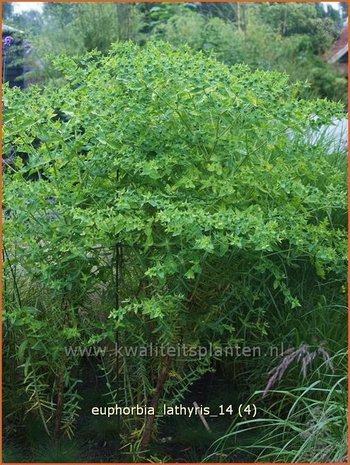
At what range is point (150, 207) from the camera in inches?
152

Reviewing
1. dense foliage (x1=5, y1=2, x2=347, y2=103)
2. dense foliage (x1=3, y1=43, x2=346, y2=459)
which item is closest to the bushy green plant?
dense foliage (x1=3, y1=43, x2=346, y2=459)

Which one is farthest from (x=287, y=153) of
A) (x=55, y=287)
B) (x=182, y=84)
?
(x=55, y=287)

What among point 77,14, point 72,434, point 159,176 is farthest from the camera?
point 77,14

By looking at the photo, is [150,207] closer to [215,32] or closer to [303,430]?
[303,430]

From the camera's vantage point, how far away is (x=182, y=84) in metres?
3.77

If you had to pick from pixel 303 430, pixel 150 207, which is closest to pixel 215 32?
pixel 150 207

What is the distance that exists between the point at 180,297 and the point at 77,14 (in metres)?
11.0

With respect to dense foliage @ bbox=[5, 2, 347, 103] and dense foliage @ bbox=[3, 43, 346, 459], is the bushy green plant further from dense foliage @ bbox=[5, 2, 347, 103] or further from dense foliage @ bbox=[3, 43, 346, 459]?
dense foliage @ bbox=[5, 2, 347, 103]

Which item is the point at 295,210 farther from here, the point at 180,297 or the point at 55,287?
the point at 55,287

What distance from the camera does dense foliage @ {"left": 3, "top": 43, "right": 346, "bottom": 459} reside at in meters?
3.71

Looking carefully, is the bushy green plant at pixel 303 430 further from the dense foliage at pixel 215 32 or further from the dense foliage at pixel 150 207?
the dense foliage at pixel 215 32

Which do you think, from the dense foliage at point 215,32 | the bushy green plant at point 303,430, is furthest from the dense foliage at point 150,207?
the dense foliage at point 215,32

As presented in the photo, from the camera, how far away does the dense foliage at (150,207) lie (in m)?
3.71

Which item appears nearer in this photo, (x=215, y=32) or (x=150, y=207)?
(x=150, y=207)
